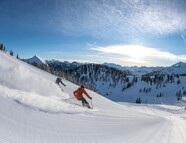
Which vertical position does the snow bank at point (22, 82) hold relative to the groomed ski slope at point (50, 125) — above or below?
above

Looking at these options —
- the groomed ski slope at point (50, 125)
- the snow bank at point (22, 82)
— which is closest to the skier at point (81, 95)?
the snow bank at point (22, 82)

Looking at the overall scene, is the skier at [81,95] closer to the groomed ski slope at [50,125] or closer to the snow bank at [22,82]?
the snow bank at [22,82]

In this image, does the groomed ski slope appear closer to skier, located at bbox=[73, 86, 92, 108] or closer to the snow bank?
the snow bank

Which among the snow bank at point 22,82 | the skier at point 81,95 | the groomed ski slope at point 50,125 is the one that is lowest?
the groomed ski slope at point 50,125

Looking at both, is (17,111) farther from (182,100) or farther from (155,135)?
(182,100)

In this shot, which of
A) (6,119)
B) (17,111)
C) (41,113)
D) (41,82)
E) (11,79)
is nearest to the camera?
(6,119)

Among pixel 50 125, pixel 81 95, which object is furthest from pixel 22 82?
pixel 50 125

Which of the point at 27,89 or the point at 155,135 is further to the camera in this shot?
the point at 27,89

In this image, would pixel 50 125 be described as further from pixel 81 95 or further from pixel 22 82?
pixel 81 95

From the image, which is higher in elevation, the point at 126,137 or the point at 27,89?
the point at 27,89

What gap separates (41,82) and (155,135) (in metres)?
11.9

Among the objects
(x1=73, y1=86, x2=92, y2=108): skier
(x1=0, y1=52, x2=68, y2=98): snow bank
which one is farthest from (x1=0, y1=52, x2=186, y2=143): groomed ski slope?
(x1=73, y1=86, x2=92, y2=108): skier

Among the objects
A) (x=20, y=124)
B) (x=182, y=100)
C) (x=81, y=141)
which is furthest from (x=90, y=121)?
(x=182, y=100)

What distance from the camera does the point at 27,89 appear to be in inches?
822
